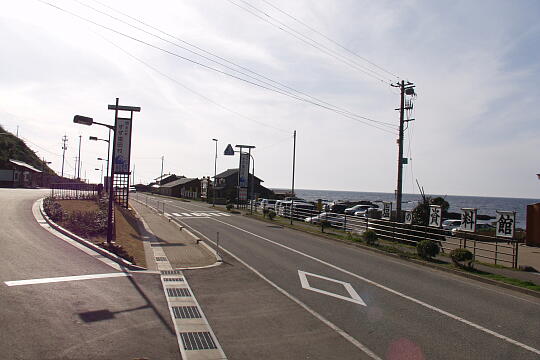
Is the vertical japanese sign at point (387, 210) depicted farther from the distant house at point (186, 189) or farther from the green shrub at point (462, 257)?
the distant house at point (186, 189)

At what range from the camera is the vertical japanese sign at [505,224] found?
16.5 metres

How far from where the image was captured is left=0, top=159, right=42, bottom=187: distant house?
2212 inches

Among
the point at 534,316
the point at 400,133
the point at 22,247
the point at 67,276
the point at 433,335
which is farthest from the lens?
the point at 400,133

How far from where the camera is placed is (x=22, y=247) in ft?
44.0

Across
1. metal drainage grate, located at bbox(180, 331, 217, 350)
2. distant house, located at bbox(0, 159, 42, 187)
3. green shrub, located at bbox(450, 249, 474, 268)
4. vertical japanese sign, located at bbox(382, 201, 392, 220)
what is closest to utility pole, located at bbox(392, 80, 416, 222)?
vertical japanese sign, located at bbox(382, 201, 392, 220)

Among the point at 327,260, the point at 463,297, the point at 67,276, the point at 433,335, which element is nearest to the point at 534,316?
the point at 463,297

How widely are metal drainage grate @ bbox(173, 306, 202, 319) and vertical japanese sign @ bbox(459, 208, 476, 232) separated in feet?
43.5

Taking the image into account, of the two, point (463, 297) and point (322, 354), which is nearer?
point (322, 354)

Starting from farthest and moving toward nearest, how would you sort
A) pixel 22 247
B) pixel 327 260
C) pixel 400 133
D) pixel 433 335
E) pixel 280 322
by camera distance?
1. pixel 400 133
2. pixel 327 260
3. pixel 22 247
4. pixel 280 322
5. pixel 433 335

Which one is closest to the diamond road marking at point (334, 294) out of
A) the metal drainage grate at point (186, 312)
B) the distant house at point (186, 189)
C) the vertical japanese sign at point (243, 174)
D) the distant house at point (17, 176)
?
the metal drainage grate at point (186, 312)

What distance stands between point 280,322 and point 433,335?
2.86 metres

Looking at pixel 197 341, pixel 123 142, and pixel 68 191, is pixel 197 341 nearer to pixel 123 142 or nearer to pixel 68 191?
pixel 123 142

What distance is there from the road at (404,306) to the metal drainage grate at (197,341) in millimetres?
2417

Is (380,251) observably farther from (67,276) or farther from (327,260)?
(67,276)
